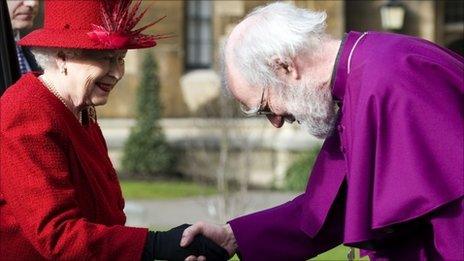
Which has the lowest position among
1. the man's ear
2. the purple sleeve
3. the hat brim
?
the purple sleeve

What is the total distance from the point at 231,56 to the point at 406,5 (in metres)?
17.3

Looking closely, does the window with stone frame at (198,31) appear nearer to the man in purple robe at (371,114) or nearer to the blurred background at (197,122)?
the blurred background at (197,122)

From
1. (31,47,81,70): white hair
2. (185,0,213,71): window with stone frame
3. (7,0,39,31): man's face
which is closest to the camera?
(31,47,81,70): white hair

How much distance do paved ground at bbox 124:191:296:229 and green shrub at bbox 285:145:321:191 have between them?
0.33 meters

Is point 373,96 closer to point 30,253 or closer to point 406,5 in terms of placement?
point 30,253

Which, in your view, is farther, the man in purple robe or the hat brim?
the hat brim

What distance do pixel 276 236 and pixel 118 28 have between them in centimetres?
102

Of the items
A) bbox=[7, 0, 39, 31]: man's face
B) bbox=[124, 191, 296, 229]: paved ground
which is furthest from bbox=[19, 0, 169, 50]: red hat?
bbox=[124, 191, 296, 229]: paved ground

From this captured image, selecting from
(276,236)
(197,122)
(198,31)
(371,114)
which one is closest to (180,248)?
(276,236)

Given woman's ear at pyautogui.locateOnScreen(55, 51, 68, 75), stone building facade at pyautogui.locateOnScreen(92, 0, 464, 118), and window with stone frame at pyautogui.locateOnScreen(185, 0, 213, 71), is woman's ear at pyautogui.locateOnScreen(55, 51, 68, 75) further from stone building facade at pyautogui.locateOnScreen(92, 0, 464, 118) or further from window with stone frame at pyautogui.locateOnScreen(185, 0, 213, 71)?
window with stone frame at pyautogui.locateOnScreen(185, 0, 213, 71)

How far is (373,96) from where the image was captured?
373 cm

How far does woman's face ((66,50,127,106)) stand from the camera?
4.10 meters

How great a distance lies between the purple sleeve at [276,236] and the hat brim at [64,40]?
951 millimetres

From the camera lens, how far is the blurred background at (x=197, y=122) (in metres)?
16.2
